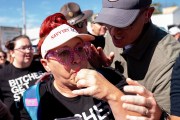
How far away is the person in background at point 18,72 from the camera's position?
412cm

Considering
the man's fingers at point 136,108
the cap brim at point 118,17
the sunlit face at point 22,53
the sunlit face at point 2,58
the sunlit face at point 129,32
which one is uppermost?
the cap brim at point 118,17

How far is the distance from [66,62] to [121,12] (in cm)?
51

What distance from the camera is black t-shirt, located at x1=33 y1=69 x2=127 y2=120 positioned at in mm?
1955

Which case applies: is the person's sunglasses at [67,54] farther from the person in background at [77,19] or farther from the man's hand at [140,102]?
the person in background at [77,19]

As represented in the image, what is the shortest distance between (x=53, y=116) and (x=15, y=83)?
2.31 meters

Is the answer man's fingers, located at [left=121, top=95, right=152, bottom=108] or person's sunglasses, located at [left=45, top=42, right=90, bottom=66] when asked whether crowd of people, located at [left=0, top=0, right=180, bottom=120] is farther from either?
man's fingers, located at [left=121, top=95, right=152, bottom=108]

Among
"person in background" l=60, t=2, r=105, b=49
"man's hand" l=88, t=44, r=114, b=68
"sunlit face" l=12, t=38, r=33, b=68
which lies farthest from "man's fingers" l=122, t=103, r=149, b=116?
"sunlit face" l=12, t=38, r=33, b=68

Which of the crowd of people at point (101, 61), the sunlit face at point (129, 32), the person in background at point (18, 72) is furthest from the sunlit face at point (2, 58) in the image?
the sunlit face at point (129, 32)

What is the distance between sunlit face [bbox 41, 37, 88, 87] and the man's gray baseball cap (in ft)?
0.80

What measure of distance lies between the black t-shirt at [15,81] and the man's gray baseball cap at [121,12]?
236cm

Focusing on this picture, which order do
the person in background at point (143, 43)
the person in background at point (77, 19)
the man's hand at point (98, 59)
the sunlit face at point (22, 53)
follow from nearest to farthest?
the person in background at point (143, 43)
the man's hand at point (98, 59)
the person in background at point (77, 19)
the sunlit face at point (22, 53)

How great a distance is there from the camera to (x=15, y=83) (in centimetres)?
418

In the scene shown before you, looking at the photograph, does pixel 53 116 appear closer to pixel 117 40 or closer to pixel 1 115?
pixel 1 115

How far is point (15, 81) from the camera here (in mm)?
4203
